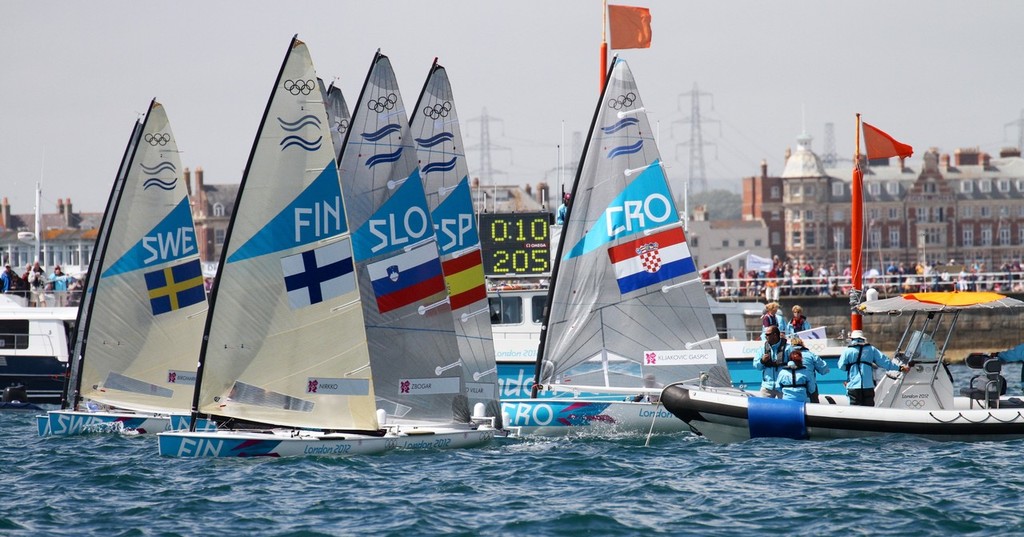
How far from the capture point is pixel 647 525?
13422mm

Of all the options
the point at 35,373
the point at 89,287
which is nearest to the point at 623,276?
the point at 89,287

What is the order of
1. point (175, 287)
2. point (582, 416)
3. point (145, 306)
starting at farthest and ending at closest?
point (175, 287), point (145, 306), point (582, 416)

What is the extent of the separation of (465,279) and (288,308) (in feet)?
13.9

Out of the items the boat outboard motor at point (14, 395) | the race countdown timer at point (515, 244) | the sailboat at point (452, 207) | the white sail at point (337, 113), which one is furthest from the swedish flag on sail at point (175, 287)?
the boat outboard motor at point (14, 395)

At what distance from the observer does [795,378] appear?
19.2m

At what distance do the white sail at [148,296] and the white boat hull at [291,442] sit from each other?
4.68 metres

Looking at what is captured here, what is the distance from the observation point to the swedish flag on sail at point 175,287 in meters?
22.0

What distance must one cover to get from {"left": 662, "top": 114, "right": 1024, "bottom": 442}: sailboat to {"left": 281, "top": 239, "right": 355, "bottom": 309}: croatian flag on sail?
16.8 ft

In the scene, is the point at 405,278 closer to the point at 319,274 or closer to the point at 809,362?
the point at 319,274

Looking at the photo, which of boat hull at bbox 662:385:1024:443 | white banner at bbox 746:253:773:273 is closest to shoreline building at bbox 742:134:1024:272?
white banner at bbox 746:253:773:273

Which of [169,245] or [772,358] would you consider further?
[169,245]

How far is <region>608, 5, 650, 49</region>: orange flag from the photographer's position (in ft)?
77.7

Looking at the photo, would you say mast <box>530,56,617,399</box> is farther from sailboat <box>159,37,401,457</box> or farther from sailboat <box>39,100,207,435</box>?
sailboat <box>39,100,207,435</box>

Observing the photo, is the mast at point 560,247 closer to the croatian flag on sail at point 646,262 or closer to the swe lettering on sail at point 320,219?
the croatian flag on sail at point 646,262
